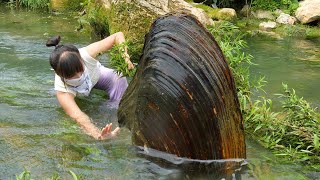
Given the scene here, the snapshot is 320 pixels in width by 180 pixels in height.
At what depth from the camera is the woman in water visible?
4.39m

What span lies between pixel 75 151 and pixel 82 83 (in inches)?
40.3

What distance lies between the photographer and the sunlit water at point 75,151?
3478 mm

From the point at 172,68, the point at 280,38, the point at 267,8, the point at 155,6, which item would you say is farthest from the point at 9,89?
the point at 267,8

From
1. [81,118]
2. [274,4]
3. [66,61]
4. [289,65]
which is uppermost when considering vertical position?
[66,61]

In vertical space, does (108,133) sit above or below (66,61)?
below

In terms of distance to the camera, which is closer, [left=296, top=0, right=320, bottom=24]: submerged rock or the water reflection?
the water reflection

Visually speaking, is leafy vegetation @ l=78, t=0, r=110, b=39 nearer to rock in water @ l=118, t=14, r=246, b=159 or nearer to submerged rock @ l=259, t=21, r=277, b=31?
rock in water @ l=118, t=14, r=246, b=159

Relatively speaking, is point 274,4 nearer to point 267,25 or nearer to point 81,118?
point 267,25

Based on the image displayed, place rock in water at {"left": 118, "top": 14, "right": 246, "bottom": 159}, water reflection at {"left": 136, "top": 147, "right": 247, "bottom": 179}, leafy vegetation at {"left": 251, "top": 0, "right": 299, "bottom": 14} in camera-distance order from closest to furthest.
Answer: rock in water at {"left": 118, "top": 14, "right": 246, "bottom": 159} → water reflection at {"left": 136, "top": 147, "right": 247, "bottom": 179} → leafy vegetation at {"left": 251, "top": 0, "right": 299, "bottom": 14}

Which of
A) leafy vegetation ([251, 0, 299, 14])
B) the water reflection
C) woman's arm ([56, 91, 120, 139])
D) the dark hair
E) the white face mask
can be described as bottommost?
leafy vegetation ([251, 0, 299, 14])

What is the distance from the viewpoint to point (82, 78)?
4691 mm

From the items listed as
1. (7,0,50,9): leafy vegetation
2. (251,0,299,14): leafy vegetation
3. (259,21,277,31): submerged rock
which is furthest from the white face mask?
(7,0,50,9): leafy vegetation

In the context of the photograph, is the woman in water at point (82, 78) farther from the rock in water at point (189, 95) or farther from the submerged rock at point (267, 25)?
the submerged rock at point (267, 25)

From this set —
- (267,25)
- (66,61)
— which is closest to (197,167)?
(66,61)
